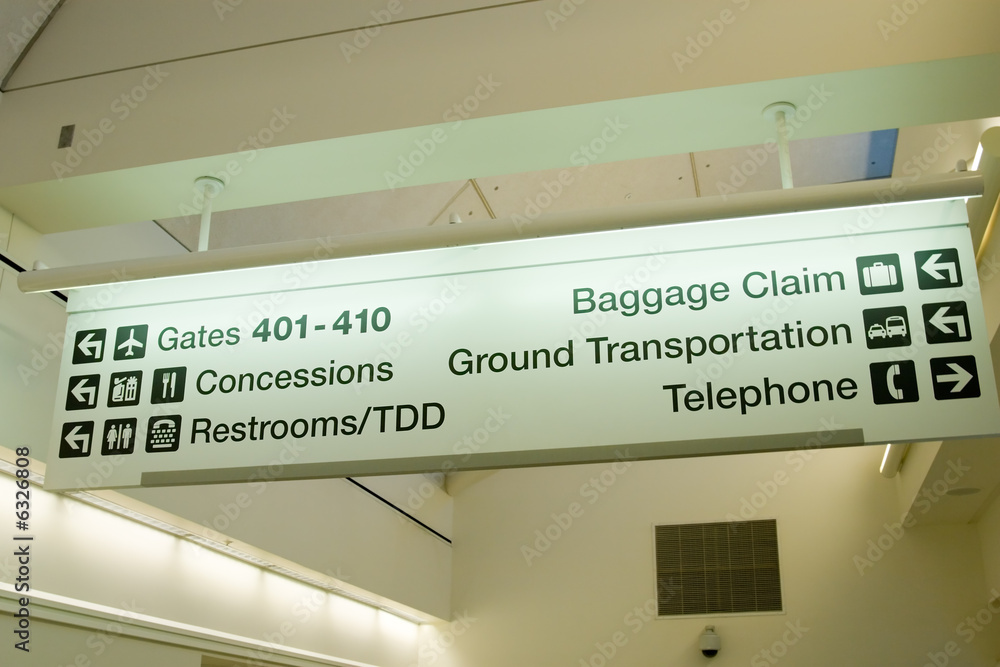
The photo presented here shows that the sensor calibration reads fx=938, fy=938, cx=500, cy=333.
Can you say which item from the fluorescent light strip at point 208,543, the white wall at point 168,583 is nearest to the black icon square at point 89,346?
the fluorescent light strip at point 208,543

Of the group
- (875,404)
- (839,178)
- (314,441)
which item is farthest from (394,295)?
(839,178)

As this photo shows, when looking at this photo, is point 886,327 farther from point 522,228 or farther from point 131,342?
point 131,342

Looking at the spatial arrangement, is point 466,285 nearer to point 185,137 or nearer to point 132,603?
point 185,137

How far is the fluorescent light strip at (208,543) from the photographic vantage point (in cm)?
422

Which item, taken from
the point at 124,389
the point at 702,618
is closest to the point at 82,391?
the point at 124,389

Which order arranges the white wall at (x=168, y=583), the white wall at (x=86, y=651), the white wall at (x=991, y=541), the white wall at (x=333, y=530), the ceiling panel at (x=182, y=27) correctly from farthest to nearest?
1. the white wall at (x=991, y=541)
2. the white wall at (x=333, y=530)
3. the white wall at (x=168, y=583)
4. the white wall at (x=86, y=651)
5. the ceiling panel at (x=182, y=27)

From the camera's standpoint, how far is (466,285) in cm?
243

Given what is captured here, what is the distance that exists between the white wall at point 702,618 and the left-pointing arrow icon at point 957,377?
6073 millimetres

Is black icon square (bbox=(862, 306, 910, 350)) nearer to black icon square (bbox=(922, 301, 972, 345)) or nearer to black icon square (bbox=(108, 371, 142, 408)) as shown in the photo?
black icon square (bbox=(922, 301, 972, 345))

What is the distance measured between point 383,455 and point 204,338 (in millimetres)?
648

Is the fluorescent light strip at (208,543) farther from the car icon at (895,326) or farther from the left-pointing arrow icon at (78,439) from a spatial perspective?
the car icon at (895,326)

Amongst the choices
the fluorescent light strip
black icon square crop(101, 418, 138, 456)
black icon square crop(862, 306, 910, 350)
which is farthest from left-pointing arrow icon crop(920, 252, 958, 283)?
the fluorescent light strip

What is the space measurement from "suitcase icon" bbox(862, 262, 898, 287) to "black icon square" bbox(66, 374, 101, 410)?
78.1 inches

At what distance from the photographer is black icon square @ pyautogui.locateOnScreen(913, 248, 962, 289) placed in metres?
2.17
